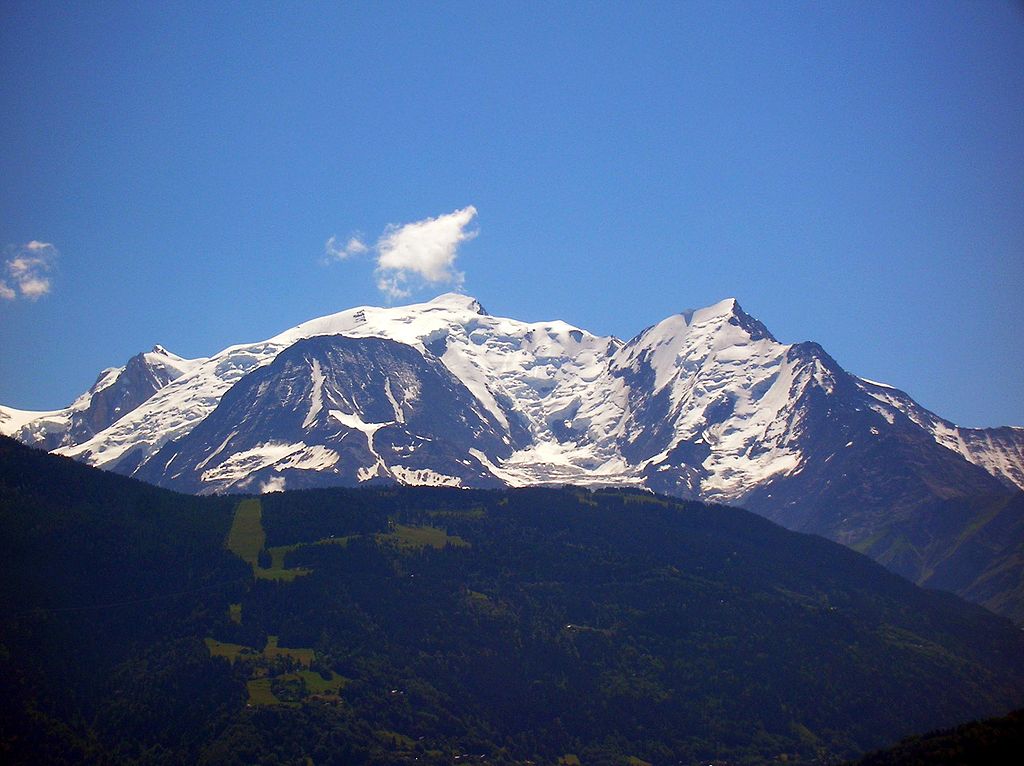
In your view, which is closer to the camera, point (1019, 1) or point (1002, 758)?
point (1019, 1)

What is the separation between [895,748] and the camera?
187250 millimetres

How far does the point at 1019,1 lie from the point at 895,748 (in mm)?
114917

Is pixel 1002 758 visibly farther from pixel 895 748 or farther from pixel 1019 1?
pixel 1019 1

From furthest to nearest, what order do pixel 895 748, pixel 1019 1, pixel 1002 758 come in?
pixel 895 748 < pixel 1002 758 < pixel 1019 1

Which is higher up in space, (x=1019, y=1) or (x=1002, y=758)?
(x=1019, y=1)

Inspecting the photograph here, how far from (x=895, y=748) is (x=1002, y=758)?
2550cm

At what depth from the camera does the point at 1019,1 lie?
99875 mm

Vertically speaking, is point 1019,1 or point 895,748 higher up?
point 1019,1

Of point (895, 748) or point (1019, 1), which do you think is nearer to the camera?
point (1019, 1)

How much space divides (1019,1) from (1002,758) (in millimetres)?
95000

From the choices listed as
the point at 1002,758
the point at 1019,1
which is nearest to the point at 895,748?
the point at 1002,758

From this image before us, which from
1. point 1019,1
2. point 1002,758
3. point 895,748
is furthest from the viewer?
point 895,748
